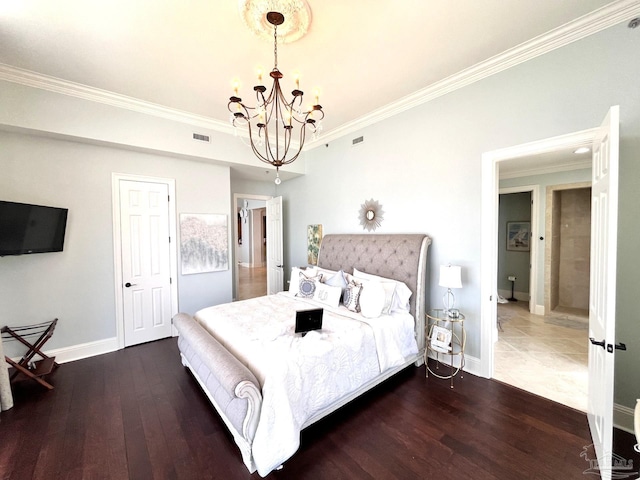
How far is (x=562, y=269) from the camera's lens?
514cm

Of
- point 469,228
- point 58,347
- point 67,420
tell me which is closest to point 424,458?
point 469,228

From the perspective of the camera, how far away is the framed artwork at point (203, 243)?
4.03m

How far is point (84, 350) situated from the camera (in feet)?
10.9

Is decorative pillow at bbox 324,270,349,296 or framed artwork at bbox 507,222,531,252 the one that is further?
framed artwork at bbox 507,222,531,252

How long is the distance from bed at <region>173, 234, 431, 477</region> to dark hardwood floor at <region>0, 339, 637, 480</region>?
17 cm

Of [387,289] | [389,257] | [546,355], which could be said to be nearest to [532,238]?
[546,355]

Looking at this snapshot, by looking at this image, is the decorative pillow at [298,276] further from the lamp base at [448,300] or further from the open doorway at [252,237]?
the open doorway at [252,237]

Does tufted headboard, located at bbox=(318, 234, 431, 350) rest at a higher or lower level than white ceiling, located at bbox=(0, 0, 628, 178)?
lower

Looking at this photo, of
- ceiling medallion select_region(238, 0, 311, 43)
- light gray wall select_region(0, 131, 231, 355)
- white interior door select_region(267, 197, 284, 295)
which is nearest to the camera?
ceiling medallion select_region(238, 0, 311, 43)

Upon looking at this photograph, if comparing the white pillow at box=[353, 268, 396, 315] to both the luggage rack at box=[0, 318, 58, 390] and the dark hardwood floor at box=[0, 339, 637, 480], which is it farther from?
the luggage rack at box=[0, 318, 58, 390]

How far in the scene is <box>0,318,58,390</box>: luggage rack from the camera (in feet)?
8.46

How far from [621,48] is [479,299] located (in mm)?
2358

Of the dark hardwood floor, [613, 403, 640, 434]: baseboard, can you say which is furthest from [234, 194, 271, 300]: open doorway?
[613, 403, 640, 434]: baseboard

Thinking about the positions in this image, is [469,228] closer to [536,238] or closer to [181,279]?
[536,238]
